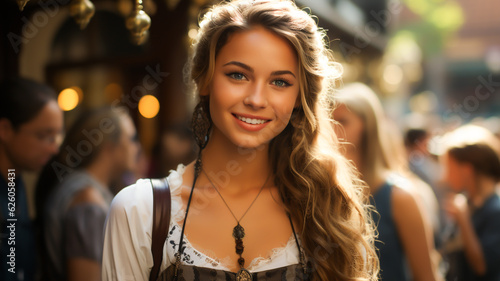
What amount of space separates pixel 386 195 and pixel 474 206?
133 cm

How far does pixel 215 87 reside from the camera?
1.93 meters

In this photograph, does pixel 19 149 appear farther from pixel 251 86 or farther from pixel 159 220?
pixel 251 86

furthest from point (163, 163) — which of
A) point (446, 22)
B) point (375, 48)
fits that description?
point (446, 22)

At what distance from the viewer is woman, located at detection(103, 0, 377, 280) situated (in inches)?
72.8

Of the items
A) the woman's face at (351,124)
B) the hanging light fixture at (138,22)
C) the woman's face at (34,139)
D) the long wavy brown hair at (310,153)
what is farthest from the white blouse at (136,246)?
the woman's face at (351,124)

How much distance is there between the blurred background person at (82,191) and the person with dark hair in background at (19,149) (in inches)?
7.5

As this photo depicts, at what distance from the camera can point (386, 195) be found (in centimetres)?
306

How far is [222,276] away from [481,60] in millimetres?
26008

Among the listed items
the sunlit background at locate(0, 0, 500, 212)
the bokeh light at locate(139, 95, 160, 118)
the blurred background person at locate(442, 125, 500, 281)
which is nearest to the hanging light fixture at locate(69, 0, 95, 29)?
the sunlit background at locate(0, 0, 500, 212)

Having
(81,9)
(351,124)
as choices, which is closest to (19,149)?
(81,9)

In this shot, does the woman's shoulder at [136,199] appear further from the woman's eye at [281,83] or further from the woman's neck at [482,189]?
the woman's neck at [482,189]

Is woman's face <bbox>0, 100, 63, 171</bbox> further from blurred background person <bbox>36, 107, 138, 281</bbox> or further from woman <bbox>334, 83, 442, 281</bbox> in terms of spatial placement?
woman <bbox>334, 83, 442, 281</bbox>

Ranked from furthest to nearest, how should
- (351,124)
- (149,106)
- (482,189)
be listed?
(149,106) → (482,189) → (351,124)

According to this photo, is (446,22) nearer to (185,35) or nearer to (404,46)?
(404,46)
